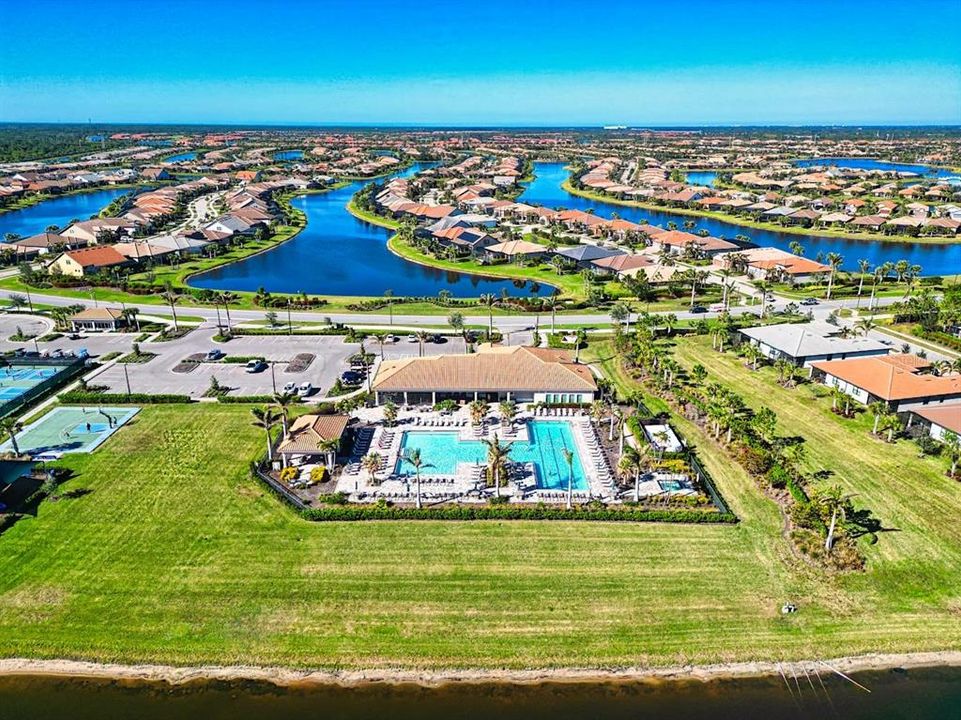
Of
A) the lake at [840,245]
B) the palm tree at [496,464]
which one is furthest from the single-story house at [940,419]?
the lake at [840,245]

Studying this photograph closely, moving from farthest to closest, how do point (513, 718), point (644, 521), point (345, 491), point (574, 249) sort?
point (574, 249)
point (345, 491)
point (644, 521)
point (513, 718)

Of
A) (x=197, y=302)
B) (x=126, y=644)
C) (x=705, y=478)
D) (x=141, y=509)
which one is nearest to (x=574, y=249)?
(x=197, y=302)

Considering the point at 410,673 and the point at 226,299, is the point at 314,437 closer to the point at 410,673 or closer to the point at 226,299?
the point at 410,673

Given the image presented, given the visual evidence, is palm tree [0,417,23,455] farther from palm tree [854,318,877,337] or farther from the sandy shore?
palm tree [854,318,877,337]

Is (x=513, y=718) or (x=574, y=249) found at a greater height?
(x=574, y=249)

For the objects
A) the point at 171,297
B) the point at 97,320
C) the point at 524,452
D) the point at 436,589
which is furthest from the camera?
the point at 171,297

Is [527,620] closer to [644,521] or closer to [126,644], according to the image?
[644,521]

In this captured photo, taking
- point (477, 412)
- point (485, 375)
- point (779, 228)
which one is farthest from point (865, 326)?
point (779, 228)

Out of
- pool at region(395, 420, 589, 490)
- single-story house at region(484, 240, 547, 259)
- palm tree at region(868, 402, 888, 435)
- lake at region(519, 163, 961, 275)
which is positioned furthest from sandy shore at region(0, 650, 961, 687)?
lake at region(519, 163, 961, 275)
